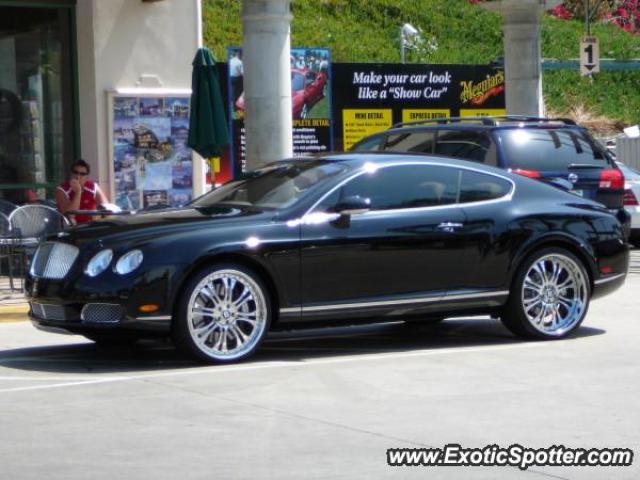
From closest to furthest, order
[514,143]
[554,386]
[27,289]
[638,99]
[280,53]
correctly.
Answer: [554,386], [27,289], [514,143], [280,53], [638,99]

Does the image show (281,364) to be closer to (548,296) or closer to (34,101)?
(548,296)

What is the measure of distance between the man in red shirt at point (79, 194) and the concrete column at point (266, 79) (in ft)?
6.79

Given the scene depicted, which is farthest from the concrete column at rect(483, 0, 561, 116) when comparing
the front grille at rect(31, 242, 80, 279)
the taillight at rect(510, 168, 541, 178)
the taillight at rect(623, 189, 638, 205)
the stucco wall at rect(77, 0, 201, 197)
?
the front grille at rect(31, 242, 80, 279)

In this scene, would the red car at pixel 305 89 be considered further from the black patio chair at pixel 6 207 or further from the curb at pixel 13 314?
the curb at pixel 13 314

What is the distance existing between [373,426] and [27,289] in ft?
12.0

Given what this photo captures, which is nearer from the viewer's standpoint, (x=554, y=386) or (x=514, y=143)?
(x=554, y=386)

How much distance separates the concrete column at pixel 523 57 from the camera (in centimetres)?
2062

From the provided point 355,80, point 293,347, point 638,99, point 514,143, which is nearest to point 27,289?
point 293,347

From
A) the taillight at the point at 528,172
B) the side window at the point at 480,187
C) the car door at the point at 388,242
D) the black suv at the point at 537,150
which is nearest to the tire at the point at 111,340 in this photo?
the car door at the point at 388,242

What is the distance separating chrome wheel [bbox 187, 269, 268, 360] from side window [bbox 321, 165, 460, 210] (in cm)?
92

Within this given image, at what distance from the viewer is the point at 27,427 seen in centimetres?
780

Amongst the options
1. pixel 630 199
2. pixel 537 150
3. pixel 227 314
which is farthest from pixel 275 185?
pixel 630 199

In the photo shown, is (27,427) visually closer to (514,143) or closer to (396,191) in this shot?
(396,191)

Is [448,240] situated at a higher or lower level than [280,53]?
lower
